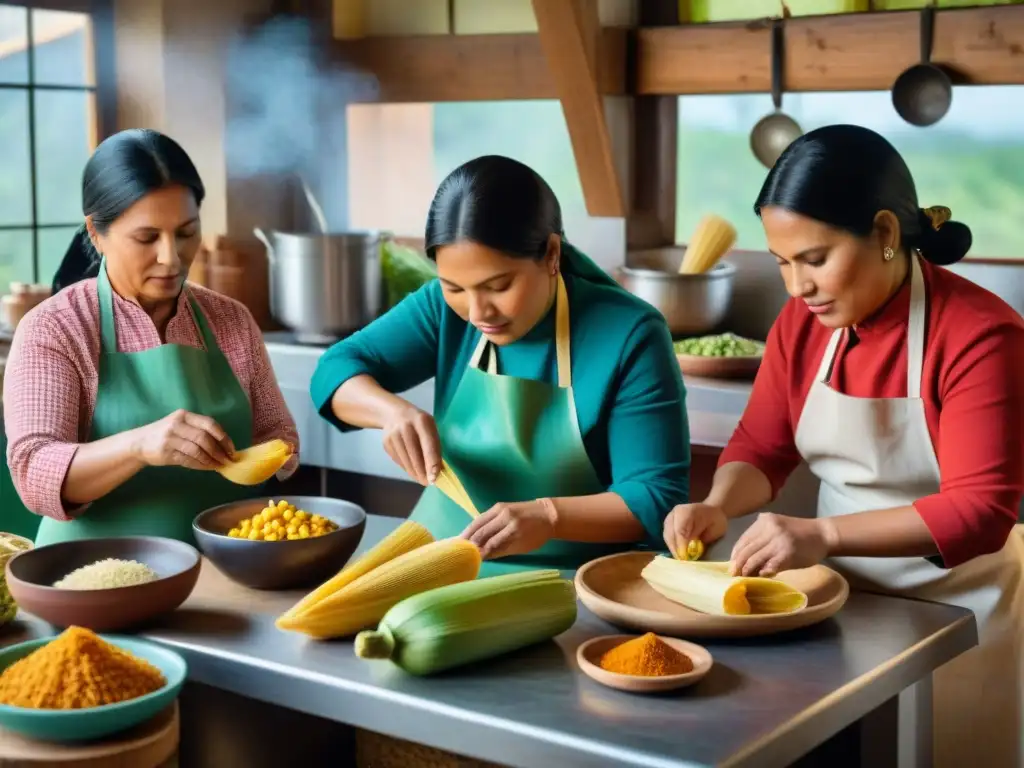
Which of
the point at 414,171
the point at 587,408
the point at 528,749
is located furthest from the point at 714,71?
the point at 528,749

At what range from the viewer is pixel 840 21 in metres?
3.91

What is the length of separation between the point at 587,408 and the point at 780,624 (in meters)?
0.61

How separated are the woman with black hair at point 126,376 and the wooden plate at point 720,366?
157 centimetres

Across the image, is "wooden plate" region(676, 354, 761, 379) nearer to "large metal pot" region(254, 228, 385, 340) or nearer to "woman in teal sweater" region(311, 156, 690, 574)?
"large metal pot" region(254, 228, 385, 340)

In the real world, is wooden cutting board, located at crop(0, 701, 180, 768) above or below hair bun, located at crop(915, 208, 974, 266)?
below

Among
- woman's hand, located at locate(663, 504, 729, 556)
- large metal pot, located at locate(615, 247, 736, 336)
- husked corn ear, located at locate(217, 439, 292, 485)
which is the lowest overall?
woman's hand, located at locate(663, 504, 729, 556)

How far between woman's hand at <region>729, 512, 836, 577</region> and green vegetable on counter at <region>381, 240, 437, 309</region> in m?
2.95

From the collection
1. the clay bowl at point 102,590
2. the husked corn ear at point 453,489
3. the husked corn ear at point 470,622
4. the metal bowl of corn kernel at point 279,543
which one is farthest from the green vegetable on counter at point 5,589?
the husked corn ear at point 453,489

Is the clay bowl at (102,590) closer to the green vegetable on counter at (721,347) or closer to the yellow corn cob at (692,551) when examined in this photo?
the yellow corn cob at (692,551)

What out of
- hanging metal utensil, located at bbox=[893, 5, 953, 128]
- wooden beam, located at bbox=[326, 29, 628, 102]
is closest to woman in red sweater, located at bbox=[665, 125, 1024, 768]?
hanging metal utensil, located at bbox=[893, 5, 953, 128]

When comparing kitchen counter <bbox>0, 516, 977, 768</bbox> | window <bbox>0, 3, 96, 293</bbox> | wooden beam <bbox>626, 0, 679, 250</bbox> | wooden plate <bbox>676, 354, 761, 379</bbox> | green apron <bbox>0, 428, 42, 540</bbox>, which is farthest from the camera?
window <bbox>0, 3, 96, 293</bbox>

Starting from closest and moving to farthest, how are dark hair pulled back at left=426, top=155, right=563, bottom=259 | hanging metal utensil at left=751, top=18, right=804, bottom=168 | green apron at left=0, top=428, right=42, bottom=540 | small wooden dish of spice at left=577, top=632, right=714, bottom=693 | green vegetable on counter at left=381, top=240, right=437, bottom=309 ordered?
small wooden dish of spice at left=577, top=632, right=714, bottom=693
dark hair pulled back at left=426, top=155, right=563, bottom=259
green apron at left=0, top=428, right=42, bottom=540
hanging metal utensil at left=751, top=18, right=804, bottom=168
green vegetable on counter at left=381, top=240, right=437, bottom=309

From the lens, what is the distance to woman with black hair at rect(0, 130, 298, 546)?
225 centimetres

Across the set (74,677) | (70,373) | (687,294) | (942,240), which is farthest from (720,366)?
(74,677)
